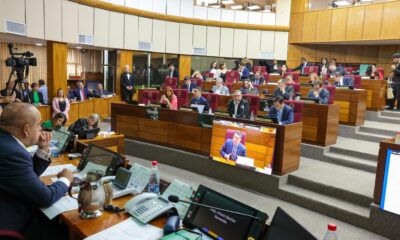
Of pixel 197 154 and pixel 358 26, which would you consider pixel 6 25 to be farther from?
pixel 358 26

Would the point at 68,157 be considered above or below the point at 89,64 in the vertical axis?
below

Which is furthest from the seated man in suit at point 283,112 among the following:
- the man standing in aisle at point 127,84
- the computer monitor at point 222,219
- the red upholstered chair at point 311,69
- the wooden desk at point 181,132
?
the man standing in aisle at point 127,84

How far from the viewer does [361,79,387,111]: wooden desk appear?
25.9 ft

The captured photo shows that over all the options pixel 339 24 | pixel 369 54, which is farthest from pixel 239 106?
pixel 369 54

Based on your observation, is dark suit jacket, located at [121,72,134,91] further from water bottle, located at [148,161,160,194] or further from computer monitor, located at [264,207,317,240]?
computer monitor, located at [264,207,317,240]

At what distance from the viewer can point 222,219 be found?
6.23 feet

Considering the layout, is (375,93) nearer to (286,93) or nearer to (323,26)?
(286,93)

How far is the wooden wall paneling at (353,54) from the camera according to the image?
525 inches

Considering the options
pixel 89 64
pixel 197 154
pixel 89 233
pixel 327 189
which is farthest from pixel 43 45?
pixel 89 233

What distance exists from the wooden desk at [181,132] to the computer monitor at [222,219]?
2.97m

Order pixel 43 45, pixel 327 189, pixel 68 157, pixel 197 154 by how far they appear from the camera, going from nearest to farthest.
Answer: pixel 68 157 → pixel 327 189 → pixel 197 154 → pixel 43 45

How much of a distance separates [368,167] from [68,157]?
425 cm

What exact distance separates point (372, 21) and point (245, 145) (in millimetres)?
9242

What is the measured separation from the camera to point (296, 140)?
5078mm
